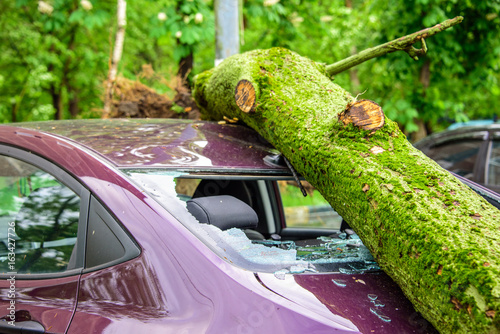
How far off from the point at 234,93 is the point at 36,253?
1.31 m

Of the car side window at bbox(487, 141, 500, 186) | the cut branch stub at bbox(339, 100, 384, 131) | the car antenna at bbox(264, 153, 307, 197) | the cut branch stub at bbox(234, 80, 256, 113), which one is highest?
the cut branch stub at bbox(234, 80, 256, 113)

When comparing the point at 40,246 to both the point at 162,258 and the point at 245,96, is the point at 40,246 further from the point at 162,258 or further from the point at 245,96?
the point at 245,96

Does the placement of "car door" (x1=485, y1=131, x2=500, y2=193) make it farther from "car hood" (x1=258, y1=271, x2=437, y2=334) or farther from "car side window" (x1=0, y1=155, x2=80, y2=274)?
"car side window" (x1=0, y1=155, x2=80, y2=274)

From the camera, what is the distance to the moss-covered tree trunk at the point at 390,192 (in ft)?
4.49

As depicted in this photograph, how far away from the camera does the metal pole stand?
509 cm

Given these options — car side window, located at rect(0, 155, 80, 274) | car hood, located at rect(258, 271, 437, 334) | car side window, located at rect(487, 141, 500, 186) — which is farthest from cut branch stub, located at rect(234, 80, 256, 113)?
car side window, located at rect(487, 141, 500, 186)

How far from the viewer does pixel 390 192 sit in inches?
66.1

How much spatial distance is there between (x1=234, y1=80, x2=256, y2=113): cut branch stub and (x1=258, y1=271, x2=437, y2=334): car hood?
107 cm

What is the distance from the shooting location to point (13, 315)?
1629 millimetres

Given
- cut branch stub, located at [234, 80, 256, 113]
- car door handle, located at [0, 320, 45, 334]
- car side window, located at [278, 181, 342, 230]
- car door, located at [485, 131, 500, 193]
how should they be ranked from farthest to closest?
car side window, located at [278, 181, 342, 230]
car door, located at [485, 131, 500, 193]
cut branch stub, located at [234, 80, 256, 113]
car door handle, located at [0, 320, 45, 334]

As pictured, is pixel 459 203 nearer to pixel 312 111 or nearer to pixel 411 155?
pixel 411 155

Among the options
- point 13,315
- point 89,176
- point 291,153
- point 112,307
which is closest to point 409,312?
point 291,153

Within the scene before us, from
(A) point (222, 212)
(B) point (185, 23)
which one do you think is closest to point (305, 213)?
(B) point (185, 23)

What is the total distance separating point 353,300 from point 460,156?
5.20m
